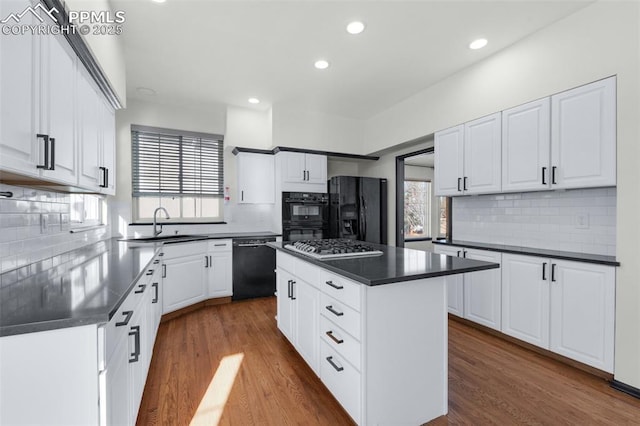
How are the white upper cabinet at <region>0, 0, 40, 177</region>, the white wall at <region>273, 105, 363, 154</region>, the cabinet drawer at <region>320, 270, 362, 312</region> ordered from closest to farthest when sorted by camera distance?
the white upper cabinet at <region>0, 0, 40, 177</region>
the cabinet drawer at <region>320, 270, 362, 312</region>
the white wall at <region>273, 105, 363, 154</region>

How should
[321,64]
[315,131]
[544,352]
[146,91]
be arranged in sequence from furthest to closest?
[315,131] → [146,91] → [321,64] → [544,352]

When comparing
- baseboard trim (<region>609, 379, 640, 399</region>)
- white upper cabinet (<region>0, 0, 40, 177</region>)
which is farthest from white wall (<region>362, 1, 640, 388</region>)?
white upper cabinet (<region>0, 0, 40, 177</region>)

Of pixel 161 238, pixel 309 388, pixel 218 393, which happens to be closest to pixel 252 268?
pixel 161 238

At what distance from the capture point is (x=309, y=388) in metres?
2.03

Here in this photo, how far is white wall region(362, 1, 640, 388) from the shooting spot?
1.96 meters

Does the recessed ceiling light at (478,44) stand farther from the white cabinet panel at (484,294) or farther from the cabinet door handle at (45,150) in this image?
the cabinet door handle at (45,150)

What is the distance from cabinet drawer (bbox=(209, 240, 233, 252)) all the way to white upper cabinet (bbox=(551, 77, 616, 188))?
369cm

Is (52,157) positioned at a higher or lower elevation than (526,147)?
lower

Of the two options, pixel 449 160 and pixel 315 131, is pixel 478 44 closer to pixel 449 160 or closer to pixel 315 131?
pixel 449 160

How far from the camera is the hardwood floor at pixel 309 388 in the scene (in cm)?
174

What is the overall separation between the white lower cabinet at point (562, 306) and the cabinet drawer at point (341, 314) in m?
1.90

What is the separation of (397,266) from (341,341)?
22.1 inches

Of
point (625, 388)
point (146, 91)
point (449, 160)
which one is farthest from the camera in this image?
point (146, 91)

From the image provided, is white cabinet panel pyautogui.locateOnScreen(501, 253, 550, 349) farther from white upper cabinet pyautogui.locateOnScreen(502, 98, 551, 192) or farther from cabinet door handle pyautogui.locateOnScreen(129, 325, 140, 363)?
cabinet door handle pyautogui.locateOnScreen(129, 325, 140, 363)
